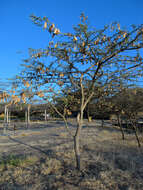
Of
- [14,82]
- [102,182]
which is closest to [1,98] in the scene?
[14,82]

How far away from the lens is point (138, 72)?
12.8 feet

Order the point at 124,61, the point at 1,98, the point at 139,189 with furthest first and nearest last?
the point at 124,61 < the point at 1,98 < the point at 139,189

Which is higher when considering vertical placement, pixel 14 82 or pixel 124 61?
pixel 124 61

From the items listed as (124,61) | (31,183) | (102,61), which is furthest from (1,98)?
(124,61)

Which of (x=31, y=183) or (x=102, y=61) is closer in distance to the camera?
(x=31, y=183)

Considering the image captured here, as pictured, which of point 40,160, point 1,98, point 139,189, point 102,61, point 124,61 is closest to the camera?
point 139,189

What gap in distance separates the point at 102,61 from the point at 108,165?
2.53 m

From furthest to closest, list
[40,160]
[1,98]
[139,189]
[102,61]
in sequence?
1. [40,160]
2. [102,61]
3. [1,98]
4. [139,189]

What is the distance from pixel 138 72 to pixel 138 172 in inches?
92.9

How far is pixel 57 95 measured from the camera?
3.93 meters

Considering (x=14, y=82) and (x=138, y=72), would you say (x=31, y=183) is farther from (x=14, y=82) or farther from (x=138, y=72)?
(x=138, y=72)

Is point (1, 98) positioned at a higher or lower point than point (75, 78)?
lower

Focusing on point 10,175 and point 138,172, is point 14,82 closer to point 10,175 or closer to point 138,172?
point 10,175

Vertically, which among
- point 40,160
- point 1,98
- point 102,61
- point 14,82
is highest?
point 102,61
